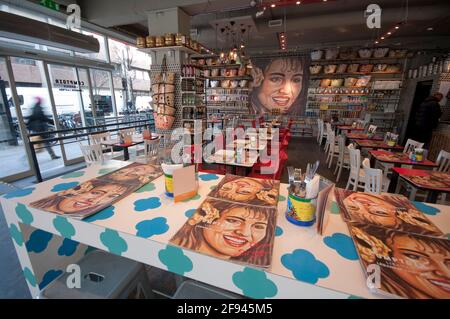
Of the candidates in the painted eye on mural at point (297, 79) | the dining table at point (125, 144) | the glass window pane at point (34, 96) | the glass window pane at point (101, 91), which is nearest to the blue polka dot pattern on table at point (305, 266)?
the dining table at point (125, 144)

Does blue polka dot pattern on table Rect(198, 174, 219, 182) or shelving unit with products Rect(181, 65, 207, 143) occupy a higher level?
shelving unit with products Rect(181, 65, 207, 143)

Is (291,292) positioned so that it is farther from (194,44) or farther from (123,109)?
(123,109)

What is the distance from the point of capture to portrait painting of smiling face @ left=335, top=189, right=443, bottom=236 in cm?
106

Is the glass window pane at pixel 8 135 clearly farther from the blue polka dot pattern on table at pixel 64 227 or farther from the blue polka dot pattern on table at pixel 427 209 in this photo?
the blue polka dot pattern on table at pixel 427 209

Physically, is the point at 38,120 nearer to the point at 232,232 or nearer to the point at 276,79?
the point at 232,232

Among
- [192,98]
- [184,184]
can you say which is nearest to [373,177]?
[184,184]

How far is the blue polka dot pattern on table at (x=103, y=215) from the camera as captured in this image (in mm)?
1126

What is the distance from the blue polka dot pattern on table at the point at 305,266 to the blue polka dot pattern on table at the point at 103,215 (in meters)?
0.94

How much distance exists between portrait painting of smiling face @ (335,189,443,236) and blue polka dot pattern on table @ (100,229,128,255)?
1.17 m

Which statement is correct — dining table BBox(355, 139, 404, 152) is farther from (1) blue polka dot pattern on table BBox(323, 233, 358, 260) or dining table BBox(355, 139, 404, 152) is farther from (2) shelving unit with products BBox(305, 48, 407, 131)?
(2) shelving unit with products BBox(305, 48, 407, 131)

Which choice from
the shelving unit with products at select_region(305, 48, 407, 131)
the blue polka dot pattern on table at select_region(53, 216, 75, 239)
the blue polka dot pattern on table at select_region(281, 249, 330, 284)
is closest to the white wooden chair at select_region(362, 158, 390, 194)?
the blue polka dot pattern on table at select_region(281, 249, 330, 284)

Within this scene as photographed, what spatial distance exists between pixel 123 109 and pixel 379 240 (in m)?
9.64

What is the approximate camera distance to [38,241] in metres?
1.46

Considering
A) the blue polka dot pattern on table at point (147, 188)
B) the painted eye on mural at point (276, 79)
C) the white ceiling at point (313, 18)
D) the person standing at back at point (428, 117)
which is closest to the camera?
the blue polka dot pattern on table at point (147, 188)
